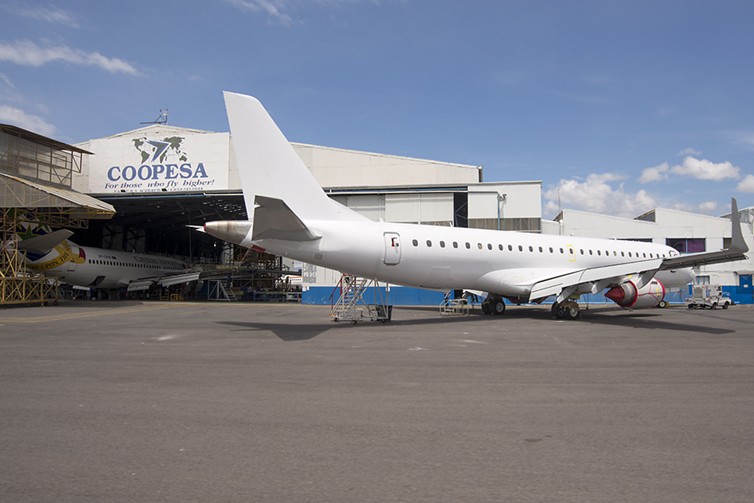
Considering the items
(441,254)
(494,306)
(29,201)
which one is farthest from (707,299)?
(29,201)

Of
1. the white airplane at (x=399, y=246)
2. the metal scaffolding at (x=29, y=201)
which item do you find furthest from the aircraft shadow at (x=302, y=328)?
the metal scaffolding at (x=29, y=201)

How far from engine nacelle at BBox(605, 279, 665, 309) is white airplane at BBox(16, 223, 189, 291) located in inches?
1209

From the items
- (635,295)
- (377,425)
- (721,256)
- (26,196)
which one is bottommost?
(377,425)

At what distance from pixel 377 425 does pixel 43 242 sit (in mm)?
33793

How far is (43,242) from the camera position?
105 ft

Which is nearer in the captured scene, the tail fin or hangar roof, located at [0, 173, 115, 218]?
A: the tail fin

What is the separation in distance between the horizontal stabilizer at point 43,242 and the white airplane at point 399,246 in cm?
2275

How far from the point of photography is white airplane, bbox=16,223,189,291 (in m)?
32.1

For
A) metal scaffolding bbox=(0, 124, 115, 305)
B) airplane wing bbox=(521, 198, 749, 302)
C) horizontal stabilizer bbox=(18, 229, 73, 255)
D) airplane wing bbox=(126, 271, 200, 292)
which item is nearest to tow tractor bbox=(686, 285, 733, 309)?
airplane wing bbox=(521, 198, 749, 302)

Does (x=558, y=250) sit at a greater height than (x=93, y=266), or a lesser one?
greater

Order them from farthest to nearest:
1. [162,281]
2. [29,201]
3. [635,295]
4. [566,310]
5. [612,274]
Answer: [162,281], [29,201], [566,310], [635,295], [612,274]

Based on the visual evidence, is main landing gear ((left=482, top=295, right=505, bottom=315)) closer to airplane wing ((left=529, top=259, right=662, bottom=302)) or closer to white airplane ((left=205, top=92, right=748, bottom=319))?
white airplane ((left=205, top=92, right=748, bottom=319))

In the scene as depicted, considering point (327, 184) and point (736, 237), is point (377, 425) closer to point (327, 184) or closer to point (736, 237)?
point (736, 237)

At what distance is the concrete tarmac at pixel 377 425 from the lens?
3.88 meters
